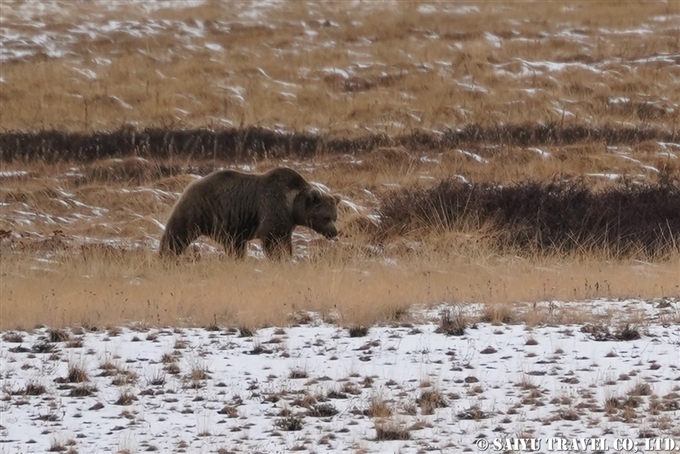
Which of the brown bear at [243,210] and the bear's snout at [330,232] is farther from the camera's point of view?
the bear's snout at [330,232]

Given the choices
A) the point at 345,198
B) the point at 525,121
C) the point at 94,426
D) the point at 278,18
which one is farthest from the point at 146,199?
the point at 278,18

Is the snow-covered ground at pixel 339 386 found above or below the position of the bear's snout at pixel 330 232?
above

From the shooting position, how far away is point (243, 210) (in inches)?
518

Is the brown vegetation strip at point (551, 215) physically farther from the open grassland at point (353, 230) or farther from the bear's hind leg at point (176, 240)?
the bear's hind leg at point (176, 240)

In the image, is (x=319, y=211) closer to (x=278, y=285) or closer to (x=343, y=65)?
(x=278, y=285)

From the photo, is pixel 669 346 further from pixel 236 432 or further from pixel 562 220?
pixel 562 220

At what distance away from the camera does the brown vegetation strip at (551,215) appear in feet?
45.9

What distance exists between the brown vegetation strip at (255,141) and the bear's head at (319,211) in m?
8.54

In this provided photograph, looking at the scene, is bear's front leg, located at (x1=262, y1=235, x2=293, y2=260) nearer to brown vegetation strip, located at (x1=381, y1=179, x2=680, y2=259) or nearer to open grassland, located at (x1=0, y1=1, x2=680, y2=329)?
open grassland, located at (x1=0, y1=1, x2=680, y2=329)

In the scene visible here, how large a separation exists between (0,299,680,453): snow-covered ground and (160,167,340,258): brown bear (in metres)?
4.61

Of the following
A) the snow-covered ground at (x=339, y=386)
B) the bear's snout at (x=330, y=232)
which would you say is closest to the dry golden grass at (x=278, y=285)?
the bear's snout at (x=330, y=232)

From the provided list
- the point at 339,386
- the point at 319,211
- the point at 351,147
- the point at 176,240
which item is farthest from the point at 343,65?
the point at 339,386

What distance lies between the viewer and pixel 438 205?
51.8ft

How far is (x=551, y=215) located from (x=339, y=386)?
28.8 ft
